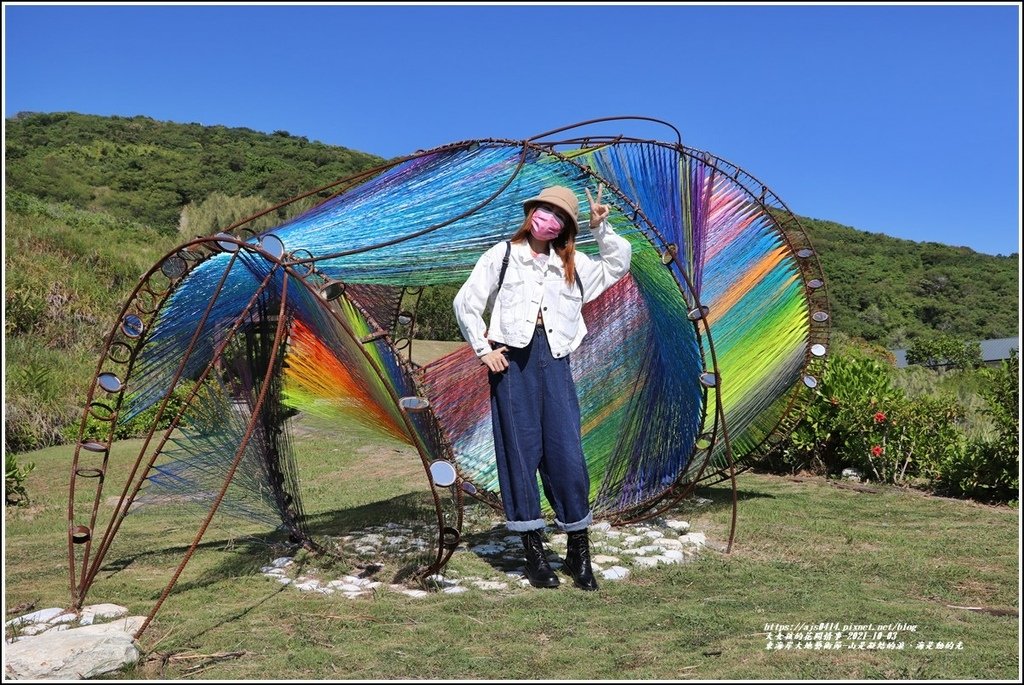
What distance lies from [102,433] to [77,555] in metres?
4.96

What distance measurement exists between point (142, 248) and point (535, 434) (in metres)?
15.8

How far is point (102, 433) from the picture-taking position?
8922 mm

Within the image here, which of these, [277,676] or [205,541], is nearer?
[277,676]

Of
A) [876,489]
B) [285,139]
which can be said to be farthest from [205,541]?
[285,139]

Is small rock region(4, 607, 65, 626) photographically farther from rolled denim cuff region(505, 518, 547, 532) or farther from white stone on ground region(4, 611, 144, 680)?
rolled denim cuff region(505, 518, 547, 532)

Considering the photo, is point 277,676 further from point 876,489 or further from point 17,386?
point 17,386

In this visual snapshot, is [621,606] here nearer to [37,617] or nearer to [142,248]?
[37,617]

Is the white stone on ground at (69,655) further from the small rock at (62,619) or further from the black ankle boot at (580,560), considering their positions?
the black ankle boot at (580,560)

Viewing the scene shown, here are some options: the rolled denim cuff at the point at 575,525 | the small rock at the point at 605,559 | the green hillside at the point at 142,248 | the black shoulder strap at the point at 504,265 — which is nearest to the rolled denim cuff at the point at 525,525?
the rolled denim cuff at the point at 575,525

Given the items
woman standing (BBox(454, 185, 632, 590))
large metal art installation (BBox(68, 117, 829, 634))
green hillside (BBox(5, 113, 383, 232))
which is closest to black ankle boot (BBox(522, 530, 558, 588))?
woman standing (BBox(454, 185, 632, 590))

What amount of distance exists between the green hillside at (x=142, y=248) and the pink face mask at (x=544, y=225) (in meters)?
7.28

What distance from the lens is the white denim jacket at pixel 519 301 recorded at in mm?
3750

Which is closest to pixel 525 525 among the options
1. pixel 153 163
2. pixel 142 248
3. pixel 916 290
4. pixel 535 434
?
pixel 535 434

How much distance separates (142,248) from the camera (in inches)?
691
